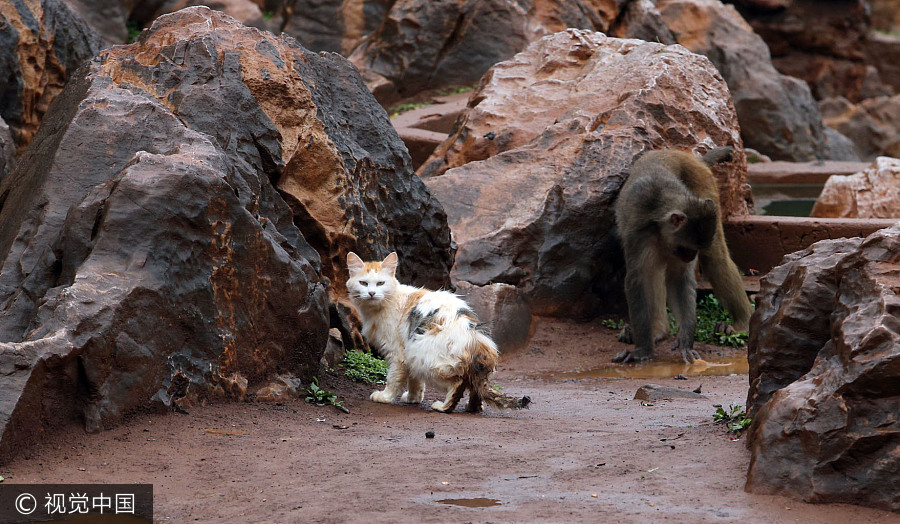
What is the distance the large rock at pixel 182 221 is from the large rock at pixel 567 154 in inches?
101

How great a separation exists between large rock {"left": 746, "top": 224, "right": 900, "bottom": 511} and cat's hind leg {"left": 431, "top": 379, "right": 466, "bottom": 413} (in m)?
2.22

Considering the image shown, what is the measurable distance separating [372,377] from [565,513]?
3470 millimetres

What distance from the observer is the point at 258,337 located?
628cm

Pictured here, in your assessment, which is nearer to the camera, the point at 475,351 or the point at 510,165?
the point at 475,351

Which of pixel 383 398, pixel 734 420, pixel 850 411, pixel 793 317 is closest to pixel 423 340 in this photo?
pixel 383 398

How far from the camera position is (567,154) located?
11422mm

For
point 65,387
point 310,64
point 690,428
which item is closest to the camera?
point 65,387

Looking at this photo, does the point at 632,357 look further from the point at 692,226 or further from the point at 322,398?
the point at 322,398

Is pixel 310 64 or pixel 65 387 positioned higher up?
pixel 310 64

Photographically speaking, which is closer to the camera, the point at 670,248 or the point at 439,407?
the point at 439,407

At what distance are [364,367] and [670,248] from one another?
3888mm

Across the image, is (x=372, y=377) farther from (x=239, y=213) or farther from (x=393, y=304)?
(x=239, y=213)

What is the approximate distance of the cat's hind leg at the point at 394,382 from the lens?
6.68 m

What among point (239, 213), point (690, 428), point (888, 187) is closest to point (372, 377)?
point (239, 213)
